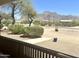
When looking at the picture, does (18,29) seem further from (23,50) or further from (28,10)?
(23,50)

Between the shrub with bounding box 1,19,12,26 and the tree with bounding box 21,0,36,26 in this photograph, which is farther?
the shrub with bounding box 1,19,12,26

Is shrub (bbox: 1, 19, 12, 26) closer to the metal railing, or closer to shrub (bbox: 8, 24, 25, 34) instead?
shrub (bbox: 8, 24, 25, 34)

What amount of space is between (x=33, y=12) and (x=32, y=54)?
14181 millimetres

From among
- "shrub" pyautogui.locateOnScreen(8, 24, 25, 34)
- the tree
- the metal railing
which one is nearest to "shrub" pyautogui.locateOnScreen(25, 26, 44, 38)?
"shrub" pyautogui.locateOnScreen(8, 24, 25, 34)

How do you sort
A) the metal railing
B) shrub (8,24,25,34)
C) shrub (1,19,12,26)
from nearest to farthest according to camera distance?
the metal railing, shrub (8,24,25,34), shrub (1,19,12,26)

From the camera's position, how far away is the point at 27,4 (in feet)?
52.9

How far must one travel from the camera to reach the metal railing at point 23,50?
2647 mm

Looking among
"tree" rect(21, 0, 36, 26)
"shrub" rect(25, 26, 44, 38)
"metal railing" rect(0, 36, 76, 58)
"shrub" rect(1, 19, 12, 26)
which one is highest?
"tree" rect(21, 0, 36, 26)

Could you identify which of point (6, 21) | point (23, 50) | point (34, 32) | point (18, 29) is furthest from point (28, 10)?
point (23, 50)

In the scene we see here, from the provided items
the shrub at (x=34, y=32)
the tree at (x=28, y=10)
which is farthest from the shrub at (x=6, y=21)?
the shrub at (x=34, y=32)

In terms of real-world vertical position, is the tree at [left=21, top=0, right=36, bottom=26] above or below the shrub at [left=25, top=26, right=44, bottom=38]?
above

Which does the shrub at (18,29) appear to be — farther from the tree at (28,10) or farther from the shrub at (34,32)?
the tree at (28,10)

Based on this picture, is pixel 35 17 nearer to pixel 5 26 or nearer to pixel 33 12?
pixel 33 12

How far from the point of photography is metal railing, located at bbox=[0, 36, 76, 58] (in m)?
2.65
